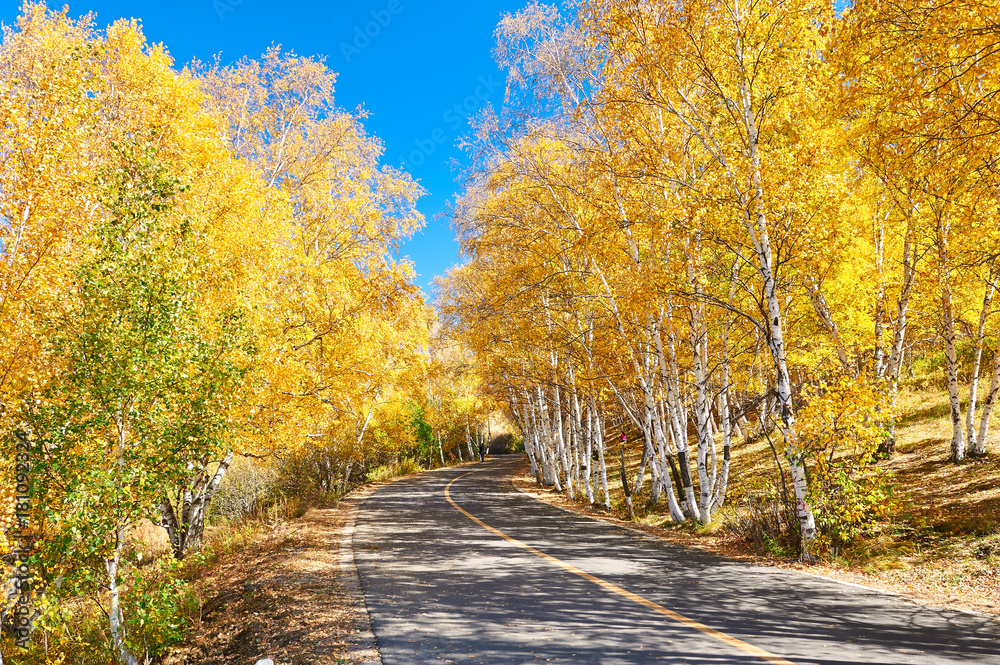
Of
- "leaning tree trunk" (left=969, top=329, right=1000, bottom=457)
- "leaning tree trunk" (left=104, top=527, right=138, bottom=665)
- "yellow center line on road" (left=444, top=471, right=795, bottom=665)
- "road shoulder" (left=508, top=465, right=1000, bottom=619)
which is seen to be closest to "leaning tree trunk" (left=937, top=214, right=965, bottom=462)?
"leaning tree trunk" (left=969, top=329, right=1000, bottom=457)

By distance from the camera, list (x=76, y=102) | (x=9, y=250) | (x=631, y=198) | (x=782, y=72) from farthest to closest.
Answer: (x=631, y=198) → (x=782, y=72) → (x=76, y=102) → (x=9, y=250)

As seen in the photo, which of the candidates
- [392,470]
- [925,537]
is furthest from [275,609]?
[392,470]

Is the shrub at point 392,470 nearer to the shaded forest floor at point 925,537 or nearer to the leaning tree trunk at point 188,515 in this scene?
the leaning tree trunk at point 188,515

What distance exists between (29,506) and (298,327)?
6.32 m

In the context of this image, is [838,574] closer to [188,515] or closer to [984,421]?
[984,421]

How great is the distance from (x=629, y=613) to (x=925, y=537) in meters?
5.61

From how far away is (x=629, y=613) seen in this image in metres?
5.88

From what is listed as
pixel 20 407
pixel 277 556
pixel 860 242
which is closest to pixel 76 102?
pixel 20 407

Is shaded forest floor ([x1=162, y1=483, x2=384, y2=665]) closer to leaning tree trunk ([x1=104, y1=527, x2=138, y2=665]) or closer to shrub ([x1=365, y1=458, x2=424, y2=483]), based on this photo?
leaning tree trunk ([x1=104, y1=527, x2=138, y2=665])

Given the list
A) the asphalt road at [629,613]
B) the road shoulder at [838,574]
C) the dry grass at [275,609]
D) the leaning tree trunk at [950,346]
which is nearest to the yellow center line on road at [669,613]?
the asphalt road at [629,613]

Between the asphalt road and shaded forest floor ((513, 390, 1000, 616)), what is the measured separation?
667 mm

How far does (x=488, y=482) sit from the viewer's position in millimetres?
27016

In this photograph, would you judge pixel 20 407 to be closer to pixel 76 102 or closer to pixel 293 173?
pixel 76 102

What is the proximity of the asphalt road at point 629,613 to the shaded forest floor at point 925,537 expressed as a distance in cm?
67
